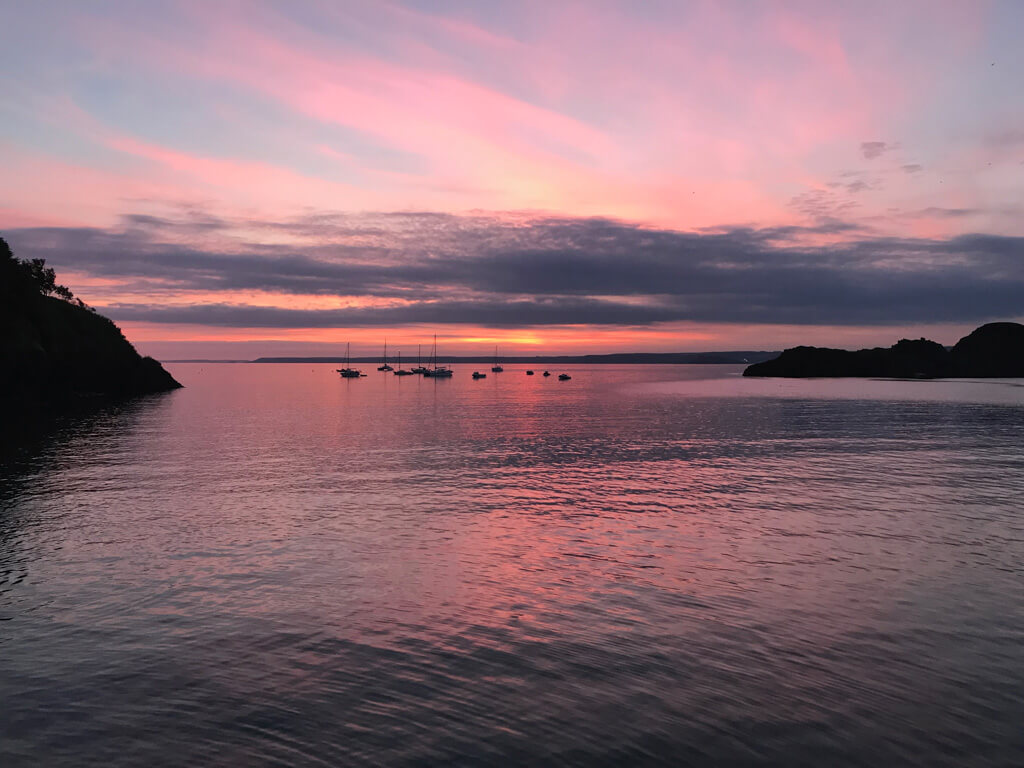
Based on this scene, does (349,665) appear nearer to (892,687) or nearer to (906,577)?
(892,687)

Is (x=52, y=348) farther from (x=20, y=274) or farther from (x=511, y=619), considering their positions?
(x=511, y=619)

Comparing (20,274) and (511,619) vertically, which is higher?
(20,274)

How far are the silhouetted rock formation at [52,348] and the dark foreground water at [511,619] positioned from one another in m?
60.1

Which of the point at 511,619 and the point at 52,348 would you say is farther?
the point at 52,348

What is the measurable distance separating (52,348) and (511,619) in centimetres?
10659

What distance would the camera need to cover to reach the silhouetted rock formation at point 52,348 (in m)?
88.9

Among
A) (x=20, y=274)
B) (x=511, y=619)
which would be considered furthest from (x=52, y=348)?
(x=511, y=619)

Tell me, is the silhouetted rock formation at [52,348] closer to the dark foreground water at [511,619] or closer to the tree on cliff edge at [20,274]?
the tree on cliff edge at [20,274]

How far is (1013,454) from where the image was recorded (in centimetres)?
5056

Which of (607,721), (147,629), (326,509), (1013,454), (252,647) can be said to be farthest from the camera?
(1013,454)

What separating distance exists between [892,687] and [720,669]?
3204 mm

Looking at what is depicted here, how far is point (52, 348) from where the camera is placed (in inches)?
3920

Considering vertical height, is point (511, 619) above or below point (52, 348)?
below

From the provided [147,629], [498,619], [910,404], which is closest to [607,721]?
[498,619]
